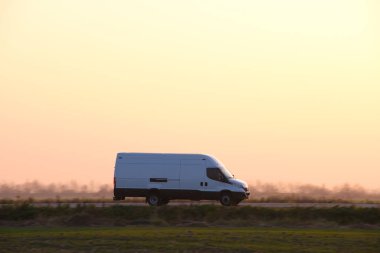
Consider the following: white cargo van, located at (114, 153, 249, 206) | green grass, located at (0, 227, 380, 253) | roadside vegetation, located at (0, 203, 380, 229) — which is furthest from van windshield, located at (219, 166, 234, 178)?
green grass, located at (0, 227, 380, 253)

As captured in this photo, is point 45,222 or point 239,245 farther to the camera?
point 45,222

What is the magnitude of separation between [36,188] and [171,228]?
172 ft

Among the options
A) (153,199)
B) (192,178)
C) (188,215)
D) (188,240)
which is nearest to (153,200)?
(153,199)

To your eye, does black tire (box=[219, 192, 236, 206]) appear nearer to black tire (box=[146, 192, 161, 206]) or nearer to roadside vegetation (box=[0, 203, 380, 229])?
black tire (box=[146, 192, 161, 206])

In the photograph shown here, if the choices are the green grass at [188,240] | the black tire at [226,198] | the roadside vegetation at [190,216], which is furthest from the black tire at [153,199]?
the green grass at [188,240]

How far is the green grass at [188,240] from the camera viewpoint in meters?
30.7

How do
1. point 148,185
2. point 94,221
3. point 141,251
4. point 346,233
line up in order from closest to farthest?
point 141,251, point 346,233, point 94,221, point 148,185

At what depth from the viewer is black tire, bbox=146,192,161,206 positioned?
4791 cm

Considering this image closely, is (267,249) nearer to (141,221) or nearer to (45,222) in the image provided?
(141,221)

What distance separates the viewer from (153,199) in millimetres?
48094

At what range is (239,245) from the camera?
3127cm

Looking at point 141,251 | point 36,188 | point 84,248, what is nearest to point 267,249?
point 141,251

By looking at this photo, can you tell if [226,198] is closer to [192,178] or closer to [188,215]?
[192,178]

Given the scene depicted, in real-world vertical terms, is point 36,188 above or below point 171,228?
above
